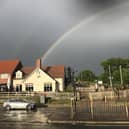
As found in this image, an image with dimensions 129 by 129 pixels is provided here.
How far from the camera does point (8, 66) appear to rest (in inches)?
3231

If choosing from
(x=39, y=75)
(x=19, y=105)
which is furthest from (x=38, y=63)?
(x=19, y=105)

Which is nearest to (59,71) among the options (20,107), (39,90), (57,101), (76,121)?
(39,90)

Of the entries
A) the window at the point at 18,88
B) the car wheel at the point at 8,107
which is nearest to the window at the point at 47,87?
the window at the point at 18,88

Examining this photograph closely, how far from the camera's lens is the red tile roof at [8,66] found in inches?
3105

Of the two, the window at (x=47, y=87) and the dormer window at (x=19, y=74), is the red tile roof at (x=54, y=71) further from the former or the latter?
the dormer window at (x=19, y=74)

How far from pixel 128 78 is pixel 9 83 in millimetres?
59741

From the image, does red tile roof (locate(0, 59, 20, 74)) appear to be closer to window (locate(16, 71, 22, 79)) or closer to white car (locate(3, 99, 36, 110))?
window (locate(16, 71, 22, 79))

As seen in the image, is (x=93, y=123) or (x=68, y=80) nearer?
(x=93, y=123)

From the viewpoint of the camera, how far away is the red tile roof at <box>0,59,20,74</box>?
78.9 metres

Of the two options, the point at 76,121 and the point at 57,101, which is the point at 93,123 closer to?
the point at 76,121

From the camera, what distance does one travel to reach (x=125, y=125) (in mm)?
21094

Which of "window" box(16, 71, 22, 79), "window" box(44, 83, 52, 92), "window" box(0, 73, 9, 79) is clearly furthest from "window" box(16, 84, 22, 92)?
"window" box(44, 83, 52, 92)

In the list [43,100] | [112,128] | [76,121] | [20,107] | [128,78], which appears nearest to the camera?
[112,128]

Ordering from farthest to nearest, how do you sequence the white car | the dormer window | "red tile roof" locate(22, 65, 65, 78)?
the dormer window < "red tile roof" locate(22, 65, 65, 78) < the white car
